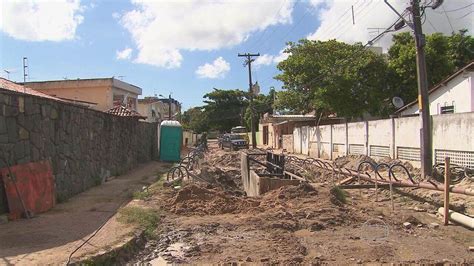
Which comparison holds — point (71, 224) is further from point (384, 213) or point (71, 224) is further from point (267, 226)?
point (384, 213)

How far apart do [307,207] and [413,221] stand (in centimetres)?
226

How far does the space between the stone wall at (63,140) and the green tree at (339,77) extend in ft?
58.8

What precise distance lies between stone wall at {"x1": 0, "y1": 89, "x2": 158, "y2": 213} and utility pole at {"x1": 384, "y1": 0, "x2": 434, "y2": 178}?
11061 mm

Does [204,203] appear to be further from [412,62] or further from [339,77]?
[412,62]

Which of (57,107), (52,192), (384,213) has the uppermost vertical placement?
(57,107)

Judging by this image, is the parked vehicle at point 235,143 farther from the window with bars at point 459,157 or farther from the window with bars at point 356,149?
the window with bars at point 459,157

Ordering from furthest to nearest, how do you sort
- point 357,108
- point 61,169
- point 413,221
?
point 357,108, point 61,169, point 413,221

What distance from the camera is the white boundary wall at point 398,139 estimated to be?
15.1m

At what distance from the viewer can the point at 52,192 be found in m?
10.5

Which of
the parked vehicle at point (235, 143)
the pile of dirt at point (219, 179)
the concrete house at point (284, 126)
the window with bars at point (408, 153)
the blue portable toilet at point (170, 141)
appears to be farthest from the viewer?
the parked vehicle at point (235, 143)

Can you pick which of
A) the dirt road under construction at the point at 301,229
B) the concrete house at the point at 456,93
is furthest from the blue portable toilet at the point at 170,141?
the dirt road under construction at the point at 301,229

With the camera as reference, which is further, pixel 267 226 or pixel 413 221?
pixel 413 221

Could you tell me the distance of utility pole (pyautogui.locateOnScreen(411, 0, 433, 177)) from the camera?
628 inches

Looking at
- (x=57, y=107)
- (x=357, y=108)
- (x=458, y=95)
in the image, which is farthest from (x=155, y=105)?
(x=57, y=107)
